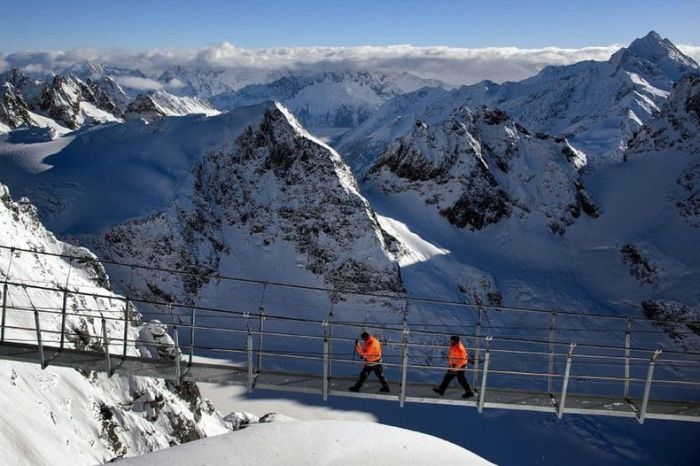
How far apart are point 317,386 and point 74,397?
862 centimetres

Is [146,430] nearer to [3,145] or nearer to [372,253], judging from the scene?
[372,253]

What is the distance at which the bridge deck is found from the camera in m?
14.6

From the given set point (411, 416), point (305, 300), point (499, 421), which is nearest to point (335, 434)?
point (411, 416)

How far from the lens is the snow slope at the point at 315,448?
1268cm

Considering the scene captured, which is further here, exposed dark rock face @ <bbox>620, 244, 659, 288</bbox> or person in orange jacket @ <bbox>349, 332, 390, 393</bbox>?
exposed dark rock face @ <bbox>620, 244, 659, 288</bbox>

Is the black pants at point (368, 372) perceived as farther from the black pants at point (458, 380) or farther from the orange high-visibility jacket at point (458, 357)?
the orange high-visibility jacket at point (458, 357)

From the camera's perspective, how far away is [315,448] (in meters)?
13.4

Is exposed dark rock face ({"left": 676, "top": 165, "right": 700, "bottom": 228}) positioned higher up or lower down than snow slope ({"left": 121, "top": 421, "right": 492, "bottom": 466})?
higher up

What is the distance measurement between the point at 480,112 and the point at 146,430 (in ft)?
205

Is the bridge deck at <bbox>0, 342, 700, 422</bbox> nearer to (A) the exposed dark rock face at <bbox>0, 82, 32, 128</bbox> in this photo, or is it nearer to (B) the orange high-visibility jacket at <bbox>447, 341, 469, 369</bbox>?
(B) the orange high-visibility jacket at <bbox>447, 341, 469, 369</bbox>

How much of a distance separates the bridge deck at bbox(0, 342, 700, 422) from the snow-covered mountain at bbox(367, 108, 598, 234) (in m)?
48.6

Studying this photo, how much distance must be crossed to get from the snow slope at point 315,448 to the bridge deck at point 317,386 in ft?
3.10

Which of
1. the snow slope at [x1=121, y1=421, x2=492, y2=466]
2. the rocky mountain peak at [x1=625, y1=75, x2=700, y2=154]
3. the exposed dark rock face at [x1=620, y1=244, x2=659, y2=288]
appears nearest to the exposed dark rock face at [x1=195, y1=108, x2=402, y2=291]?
the exposed dark rock face at [x1=620, y1=244, x2=659, y2=288]

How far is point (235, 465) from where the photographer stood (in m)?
12.4
